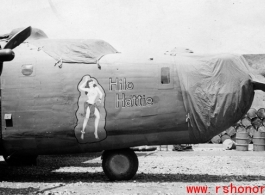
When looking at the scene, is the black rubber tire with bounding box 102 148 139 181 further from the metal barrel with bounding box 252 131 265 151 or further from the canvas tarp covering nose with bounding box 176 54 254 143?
the metal barrel with bounding box 252 131 265 151

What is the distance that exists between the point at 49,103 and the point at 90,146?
1.56 meters

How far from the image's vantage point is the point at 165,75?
11.1m

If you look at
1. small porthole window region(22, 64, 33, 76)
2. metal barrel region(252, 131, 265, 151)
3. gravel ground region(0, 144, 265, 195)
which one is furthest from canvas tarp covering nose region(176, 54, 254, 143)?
metal barrel region(252, 131, 265, 151)

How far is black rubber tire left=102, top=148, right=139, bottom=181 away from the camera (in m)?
11.0

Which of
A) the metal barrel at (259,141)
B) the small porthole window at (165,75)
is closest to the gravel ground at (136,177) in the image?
the small porthole window at (165,75)

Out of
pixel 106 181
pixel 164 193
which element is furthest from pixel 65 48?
pixel 164 193

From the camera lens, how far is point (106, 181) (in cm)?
1123

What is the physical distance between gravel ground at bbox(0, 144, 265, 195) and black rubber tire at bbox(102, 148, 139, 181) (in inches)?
8.1

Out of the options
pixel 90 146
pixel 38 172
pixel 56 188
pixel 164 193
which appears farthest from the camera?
pixel 38 172

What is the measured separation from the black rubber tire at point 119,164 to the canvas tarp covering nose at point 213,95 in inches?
69.0

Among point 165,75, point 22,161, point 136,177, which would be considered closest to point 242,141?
point 136,177

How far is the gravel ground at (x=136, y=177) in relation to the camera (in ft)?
32.5

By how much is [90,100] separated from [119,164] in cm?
186

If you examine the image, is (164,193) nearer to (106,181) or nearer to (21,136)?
(106,181)
